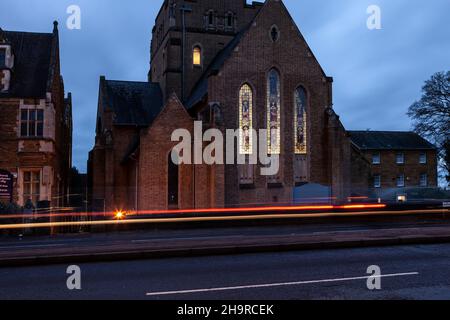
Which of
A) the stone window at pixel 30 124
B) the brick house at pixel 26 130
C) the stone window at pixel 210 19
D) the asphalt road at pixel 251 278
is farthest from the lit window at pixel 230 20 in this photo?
the asphalt road at pixel 251 278

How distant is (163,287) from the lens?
8297 millimetres

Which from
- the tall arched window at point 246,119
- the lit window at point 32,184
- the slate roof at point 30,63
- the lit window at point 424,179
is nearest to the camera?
the lit window at point 32,184

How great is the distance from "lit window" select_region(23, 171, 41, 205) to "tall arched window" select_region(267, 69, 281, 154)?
15440 millimetres

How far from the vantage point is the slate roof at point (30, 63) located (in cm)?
2866

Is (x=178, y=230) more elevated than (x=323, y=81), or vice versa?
(x=323, y=81)

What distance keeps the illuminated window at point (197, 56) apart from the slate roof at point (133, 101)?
4.24 m

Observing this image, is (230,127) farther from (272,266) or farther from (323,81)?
(272,266)

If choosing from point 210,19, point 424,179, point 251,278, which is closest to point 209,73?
point 210,19

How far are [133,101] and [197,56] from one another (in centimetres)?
746

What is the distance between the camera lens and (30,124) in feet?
92.2

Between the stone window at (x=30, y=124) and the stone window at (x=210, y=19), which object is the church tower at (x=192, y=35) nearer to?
the stone window at (x=210, y=19)

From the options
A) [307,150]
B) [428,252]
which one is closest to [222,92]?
[307,150]

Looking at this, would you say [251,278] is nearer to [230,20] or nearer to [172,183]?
[172,183]
